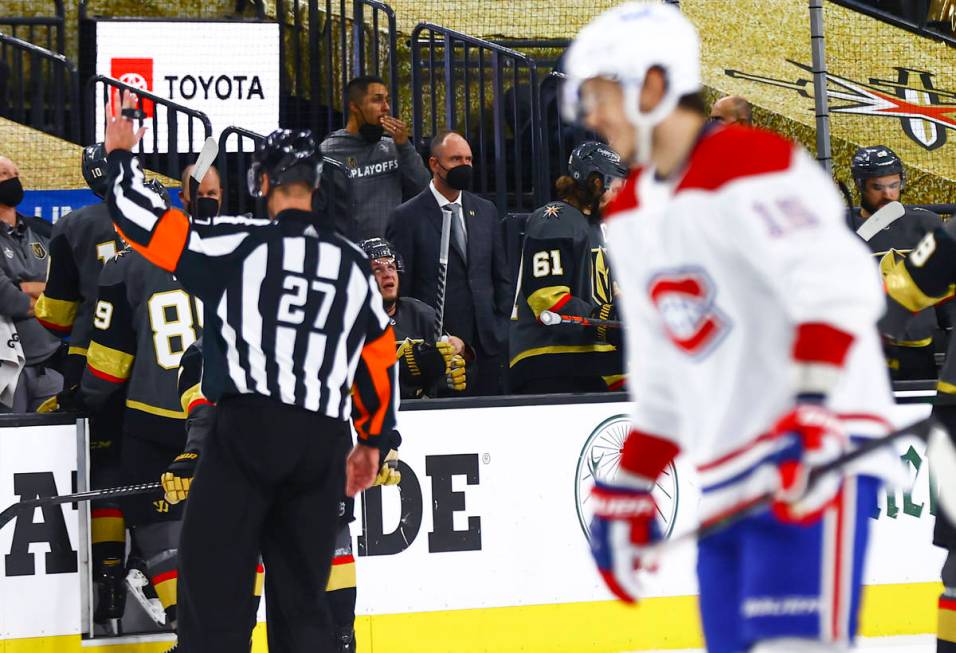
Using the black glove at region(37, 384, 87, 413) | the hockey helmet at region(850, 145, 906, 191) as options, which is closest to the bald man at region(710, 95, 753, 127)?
the hockey helmet at region(850, 145, 906, 191)

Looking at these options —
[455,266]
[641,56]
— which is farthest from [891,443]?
[455,266]

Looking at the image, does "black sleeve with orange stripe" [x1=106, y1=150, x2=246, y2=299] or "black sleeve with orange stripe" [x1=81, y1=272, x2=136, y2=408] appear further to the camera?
"black sleeve with orange stripe" [x1=81, y1=272, x2=136, y2=408]

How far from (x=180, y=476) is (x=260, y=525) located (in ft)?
2.89

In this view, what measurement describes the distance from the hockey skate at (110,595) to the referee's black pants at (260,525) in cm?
149

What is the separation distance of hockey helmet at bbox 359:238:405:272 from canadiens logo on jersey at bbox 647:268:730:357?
3.55m

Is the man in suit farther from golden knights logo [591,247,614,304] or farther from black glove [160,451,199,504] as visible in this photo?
black glove [160,451,199,504]

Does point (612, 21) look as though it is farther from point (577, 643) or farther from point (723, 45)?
point (723, 45)

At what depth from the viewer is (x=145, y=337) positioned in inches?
221

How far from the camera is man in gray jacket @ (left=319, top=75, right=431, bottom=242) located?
7555 millimetres

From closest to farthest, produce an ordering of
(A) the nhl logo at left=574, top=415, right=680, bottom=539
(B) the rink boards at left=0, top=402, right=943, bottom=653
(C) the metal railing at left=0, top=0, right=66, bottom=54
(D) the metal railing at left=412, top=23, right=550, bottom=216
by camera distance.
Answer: (B) the rink boards at left=0, top=402, right=943, bottom=653, (A) the nhl logo at left=574, top=415, right=680, bottom=539, (D) the metal railing at left=412, top=23, right=550, bottom=216, (C) the metal railing at left=0, top=0, right=66, bottom=54

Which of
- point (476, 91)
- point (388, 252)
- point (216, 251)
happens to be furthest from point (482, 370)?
point (476, 91)

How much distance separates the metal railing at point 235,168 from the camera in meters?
8.40

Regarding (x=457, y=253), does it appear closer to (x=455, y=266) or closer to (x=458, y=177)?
(x=455, y=266)

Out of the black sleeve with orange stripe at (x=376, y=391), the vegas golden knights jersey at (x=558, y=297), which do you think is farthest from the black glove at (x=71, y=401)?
the vegas golden knights jersey at (x=558, y=297)
